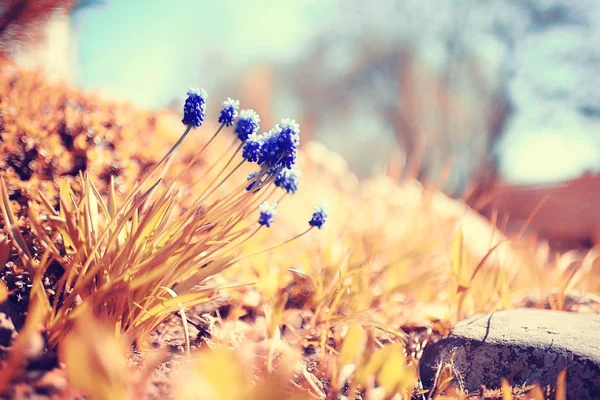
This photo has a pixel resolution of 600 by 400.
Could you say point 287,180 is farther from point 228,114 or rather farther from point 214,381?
point 214,381

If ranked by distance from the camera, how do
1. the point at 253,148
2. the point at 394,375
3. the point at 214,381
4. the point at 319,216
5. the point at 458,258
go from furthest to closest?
1. the point at 458,258
2. the point at 319,216
3. the point at 253,148
4. the point at 394,375
5. the point at 214,381

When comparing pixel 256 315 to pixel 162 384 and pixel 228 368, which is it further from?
pixel 228 368

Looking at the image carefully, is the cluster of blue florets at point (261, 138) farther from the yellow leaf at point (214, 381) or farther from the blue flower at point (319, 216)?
the yellow leaf at point (214, 381)

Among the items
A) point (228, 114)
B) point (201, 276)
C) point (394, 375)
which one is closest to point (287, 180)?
point (228, 114)

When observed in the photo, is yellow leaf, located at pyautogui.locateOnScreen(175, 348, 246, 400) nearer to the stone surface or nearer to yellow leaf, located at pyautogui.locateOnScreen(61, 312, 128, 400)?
yellow leaf, located at pyautogui.locateOnScreen(61, 312, 128, 400)

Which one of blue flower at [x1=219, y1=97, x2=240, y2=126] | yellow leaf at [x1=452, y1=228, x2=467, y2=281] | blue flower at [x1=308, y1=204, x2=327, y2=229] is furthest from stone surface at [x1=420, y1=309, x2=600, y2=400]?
blue flower at [x1=219, y1=97, x2=240, y2=126]

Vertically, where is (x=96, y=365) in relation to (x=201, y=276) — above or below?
below
